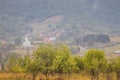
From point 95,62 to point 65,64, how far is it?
950 centimetres

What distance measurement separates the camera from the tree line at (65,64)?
104438 mm

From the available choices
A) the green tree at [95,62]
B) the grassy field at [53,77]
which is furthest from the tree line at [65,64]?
the grassy field at [53,77]

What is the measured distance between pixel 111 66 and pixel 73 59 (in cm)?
1274

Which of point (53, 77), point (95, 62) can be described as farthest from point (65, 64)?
point (53, 77)

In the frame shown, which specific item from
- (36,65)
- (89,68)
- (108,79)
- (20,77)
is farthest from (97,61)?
(20,77)

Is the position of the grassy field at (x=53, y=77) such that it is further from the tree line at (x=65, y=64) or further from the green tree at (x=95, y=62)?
the green tree at (x=95, y=62)

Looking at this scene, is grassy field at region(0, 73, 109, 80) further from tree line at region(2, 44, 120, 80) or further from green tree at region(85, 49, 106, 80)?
green tree at region(85, 49, 106, 80)

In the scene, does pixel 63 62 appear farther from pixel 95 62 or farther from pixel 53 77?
pixel 53 77

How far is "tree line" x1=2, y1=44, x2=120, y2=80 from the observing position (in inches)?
4112

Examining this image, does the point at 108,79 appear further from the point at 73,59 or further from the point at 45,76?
the point at 45,76

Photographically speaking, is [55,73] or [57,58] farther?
[55,73]

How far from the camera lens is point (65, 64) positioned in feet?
343

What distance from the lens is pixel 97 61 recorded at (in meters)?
103

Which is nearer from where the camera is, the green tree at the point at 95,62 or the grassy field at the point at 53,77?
the green tree at the point at 95,62
